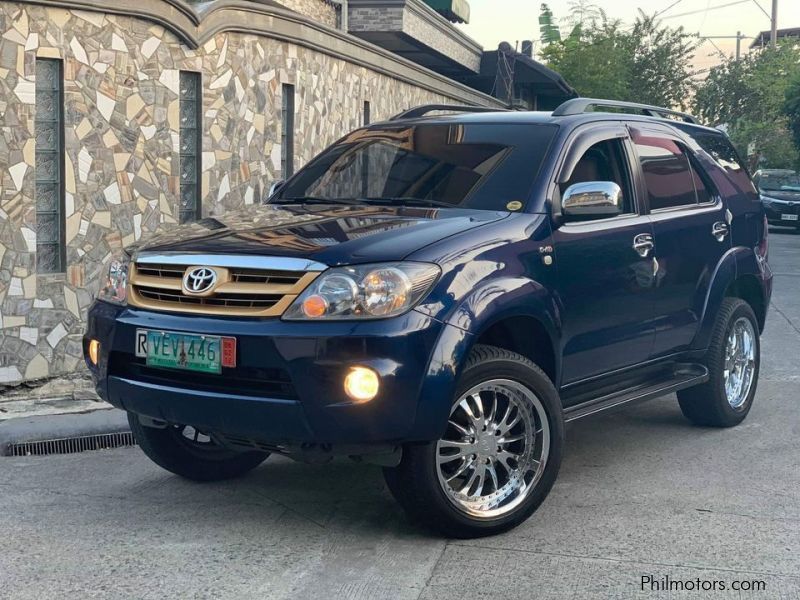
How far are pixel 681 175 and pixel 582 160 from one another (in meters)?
1.10

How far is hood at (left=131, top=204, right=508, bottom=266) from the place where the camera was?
15.0 feet

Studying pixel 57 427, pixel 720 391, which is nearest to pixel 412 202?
pixel 720 391

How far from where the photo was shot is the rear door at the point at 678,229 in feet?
20.0

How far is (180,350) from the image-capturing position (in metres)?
4.59

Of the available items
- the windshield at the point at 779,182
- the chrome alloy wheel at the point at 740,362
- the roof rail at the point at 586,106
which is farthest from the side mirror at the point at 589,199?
the windshield at the point at 779,182

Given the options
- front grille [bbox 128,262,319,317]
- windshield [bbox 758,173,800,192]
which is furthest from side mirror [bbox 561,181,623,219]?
windshield [bbox 758,173,800,192]

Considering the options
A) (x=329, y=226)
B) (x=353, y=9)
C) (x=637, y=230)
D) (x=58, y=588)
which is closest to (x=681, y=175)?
(x=637, y=230)

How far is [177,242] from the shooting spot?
4945 mm

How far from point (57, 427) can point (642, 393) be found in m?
3.23

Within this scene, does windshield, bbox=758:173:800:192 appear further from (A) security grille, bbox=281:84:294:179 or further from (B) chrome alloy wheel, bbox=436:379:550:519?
(B) chrome alloy wheel, bbox=436:379:550:519

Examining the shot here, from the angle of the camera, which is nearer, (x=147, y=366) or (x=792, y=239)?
(x=147, y=366)

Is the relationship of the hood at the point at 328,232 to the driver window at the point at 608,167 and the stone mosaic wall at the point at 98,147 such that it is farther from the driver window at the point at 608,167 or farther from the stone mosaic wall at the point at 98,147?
the stone mosaic wall at the point at 98,147

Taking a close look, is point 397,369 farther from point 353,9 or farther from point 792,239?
point 792,239

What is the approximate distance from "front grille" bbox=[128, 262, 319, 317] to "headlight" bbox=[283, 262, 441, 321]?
55 mm
